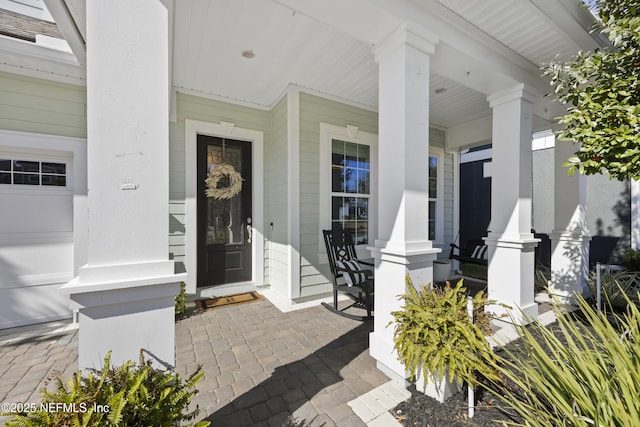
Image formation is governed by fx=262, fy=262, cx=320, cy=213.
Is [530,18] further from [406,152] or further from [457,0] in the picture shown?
[406,152]

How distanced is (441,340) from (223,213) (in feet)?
10.9

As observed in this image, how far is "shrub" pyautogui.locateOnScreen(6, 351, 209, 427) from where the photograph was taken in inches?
34.3

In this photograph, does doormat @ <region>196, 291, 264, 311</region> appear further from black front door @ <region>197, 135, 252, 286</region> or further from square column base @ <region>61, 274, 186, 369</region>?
square column base @ <region>61, 274, 186, 369</region>

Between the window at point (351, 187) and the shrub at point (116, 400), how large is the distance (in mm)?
2991

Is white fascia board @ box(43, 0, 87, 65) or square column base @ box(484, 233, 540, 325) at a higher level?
white fascia board @ box(43, 0, 87, 65)

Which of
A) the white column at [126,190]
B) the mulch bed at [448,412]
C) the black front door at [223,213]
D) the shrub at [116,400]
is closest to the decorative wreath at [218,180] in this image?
the black front door at [223,213]

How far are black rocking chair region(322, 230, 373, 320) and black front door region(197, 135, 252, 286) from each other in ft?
4.57

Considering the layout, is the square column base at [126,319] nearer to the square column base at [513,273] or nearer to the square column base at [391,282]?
the square column base at [391,282]

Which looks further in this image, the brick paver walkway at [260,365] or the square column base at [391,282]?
the square column base at [391,282]

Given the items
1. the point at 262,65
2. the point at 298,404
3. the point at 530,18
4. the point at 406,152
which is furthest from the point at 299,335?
the point at 530,18

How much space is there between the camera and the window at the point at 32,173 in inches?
115

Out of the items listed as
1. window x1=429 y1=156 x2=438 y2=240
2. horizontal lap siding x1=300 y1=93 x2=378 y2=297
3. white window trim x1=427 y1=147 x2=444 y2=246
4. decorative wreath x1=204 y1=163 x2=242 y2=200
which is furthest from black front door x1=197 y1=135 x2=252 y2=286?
white window trim x1=427 y1=147 x2=444 y2=246

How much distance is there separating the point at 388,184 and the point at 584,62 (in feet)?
5.05

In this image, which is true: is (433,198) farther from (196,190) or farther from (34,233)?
(34,233)
